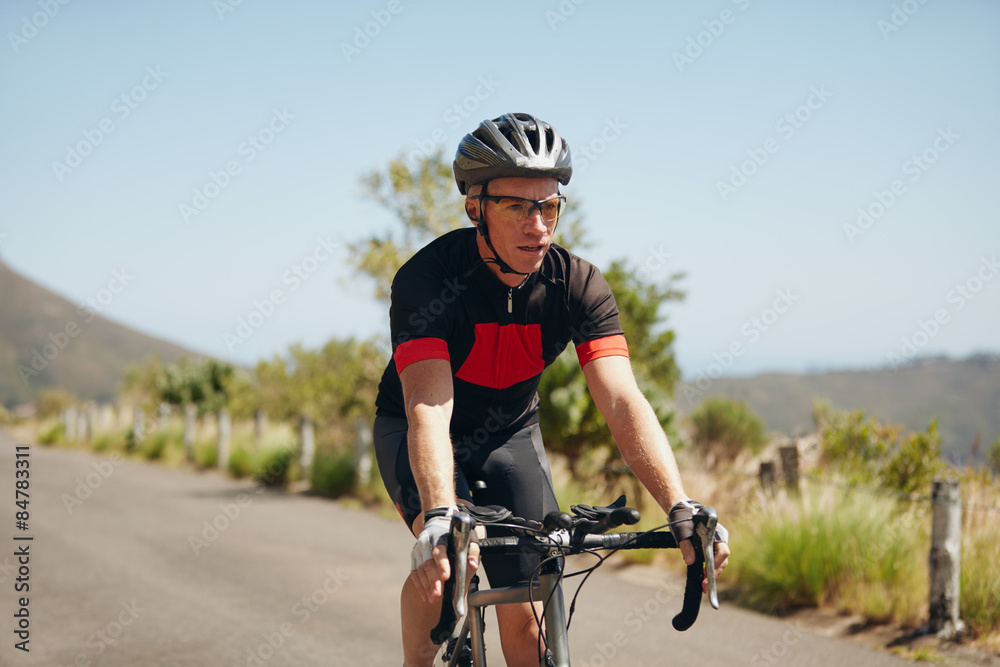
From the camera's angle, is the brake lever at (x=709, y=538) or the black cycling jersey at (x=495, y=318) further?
the black cycling jersey at (x=495, y=318)

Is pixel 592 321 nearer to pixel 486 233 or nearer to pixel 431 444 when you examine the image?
pixel 486 233

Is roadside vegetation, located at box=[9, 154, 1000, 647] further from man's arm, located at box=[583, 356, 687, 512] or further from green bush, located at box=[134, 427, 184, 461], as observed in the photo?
man's arm, located at box=[583, 356, 687, 512]

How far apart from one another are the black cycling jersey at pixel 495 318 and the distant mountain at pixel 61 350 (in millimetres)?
138433

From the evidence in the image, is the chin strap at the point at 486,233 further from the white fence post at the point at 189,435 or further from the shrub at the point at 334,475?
the white fence post at the point at 189,435

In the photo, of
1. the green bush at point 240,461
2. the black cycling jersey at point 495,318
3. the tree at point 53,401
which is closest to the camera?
the black cycling jersey at point 495,318

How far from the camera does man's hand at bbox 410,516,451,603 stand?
2.04m

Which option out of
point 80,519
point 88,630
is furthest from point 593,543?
point 80,519

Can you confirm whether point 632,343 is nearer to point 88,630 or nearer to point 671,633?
point 671,633

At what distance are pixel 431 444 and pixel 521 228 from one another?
2.70 ft

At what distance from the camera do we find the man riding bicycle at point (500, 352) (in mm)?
2705

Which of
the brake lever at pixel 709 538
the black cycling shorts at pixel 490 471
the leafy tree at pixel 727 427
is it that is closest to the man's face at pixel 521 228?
the black cycling shorts at pixel 490 471

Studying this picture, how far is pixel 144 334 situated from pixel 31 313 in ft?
74.8

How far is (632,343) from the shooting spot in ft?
47.2

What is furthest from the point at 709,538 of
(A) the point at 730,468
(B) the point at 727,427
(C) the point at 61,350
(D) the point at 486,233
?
(C) the point at 61,350
